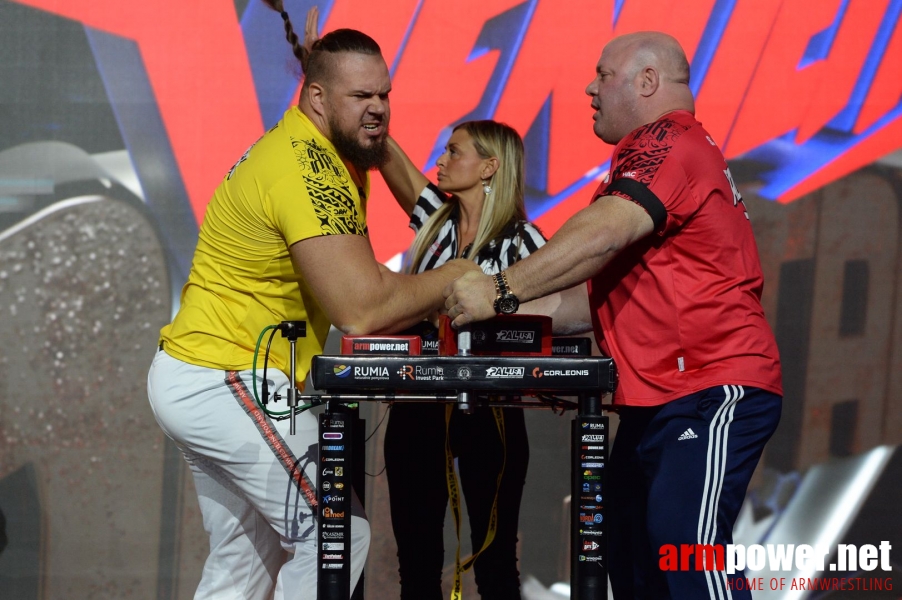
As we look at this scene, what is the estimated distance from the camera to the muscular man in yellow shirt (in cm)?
203

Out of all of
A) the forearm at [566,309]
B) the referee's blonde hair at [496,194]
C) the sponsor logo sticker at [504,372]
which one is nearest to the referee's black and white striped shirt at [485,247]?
the referee's blonde hair at [496,194]

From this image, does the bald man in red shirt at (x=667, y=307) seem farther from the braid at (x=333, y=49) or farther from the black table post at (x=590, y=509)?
the braid at (x=333, y=49)

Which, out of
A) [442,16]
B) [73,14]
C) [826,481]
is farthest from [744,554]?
[73,14]

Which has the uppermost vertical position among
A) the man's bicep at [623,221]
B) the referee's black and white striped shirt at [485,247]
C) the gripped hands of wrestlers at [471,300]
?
the referee's black and white striped shirt at [485,247]

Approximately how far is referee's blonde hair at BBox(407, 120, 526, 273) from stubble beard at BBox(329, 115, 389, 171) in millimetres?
599

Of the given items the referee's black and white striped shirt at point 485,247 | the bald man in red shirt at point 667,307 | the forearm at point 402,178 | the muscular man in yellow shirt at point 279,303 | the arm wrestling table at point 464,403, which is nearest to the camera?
the arm wrestling table at point 464,403

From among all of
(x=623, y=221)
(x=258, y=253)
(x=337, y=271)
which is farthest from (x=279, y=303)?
(x=623, y=221)

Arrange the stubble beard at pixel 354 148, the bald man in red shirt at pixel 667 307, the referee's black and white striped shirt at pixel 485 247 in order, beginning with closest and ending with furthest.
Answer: the bald man in red shirt at pixel 667 307, the stubble beard at pixel 354 148, the referee's black and white striped shirt at pixel 485 247

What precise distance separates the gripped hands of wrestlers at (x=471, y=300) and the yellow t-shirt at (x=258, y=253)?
331 millimetres

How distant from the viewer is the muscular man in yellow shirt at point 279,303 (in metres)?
2.03

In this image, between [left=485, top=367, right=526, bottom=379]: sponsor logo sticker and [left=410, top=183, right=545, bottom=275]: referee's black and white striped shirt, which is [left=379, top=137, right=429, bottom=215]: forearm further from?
[left=485, top=367, right=526, bottom=379]: sponsor logo sticker

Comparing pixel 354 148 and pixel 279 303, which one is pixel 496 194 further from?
pixel 279 303

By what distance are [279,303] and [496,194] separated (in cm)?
98

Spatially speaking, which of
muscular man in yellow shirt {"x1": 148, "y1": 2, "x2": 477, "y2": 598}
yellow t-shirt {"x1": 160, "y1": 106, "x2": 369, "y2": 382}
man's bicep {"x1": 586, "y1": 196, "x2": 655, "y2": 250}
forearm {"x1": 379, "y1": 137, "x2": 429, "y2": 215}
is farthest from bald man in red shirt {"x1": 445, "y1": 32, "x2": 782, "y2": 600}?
forearm {"x1": 379, "y1": 137, "x2": 429, "y2": 215}
